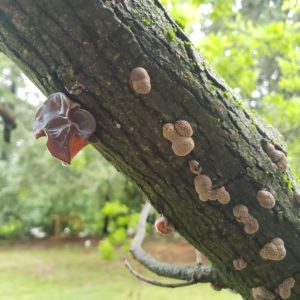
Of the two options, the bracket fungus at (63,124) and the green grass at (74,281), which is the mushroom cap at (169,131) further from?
the green grass at (74,281)

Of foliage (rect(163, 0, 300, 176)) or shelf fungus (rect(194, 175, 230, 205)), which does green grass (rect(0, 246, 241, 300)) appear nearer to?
foliage (rect(163, 0, 300, 176))

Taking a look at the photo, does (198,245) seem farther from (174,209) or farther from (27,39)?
(27,39)

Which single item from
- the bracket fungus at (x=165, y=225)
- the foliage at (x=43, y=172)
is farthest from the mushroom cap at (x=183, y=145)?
the foliage at (x=43, y=172)

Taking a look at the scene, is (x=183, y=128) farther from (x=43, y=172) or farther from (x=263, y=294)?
(x=43, y=172)

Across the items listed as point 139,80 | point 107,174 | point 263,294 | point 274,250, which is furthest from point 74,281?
point 139,80

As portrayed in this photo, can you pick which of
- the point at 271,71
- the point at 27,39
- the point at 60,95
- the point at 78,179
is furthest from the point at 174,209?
the point at 78,179

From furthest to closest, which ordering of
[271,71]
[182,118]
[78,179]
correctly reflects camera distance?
[78,179]
[271,71]
[182,118]
